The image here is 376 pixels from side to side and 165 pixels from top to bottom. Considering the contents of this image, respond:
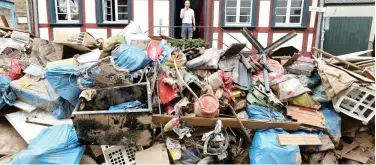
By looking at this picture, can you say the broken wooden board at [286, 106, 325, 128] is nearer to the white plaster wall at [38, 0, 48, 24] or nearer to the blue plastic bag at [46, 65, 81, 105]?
the blue plastic bag at [46, 65, 81, 105]

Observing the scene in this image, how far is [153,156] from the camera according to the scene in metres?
3.64

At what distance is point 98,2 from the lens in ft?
32.0

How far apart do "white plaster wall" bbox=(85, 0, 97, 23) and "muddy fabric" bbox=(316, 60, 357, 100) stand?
7972 mm

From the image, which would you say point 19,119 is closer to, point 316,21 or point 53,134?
point 53,134

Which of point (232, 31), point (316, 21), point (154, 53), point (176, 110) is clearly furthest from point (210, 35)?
point (176, 110)

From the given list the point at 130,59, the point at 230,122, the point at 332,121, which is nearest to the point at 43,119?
the point at 130,59

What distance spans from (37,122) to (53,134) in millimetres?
624

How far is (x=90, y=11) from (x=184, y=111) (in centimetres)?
733

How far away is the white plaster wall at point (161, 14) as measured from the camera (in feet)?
31.7

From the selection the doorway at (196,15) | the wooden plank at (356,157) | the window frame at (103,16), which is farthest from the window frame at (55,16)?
the wooden plank at (356,157)

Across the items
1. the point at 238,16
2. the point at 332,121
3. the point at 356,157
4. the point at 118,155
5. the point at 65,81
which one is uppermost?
the point at 238,16

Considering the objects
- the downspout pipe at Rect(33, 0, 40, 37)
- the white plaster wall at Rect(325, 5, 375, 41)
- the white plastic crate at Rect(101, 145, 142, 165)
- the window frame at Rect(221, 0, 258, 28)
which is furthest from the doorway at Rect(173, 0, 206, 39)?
the white plastic crate at Rect(101, 145, 142, 165)

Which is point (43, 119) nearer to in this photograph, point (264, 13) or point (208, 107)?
point (208, 107)

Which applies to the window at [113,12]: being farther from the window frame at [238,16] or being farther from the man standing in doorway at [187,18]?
the window frame at [238,16]
